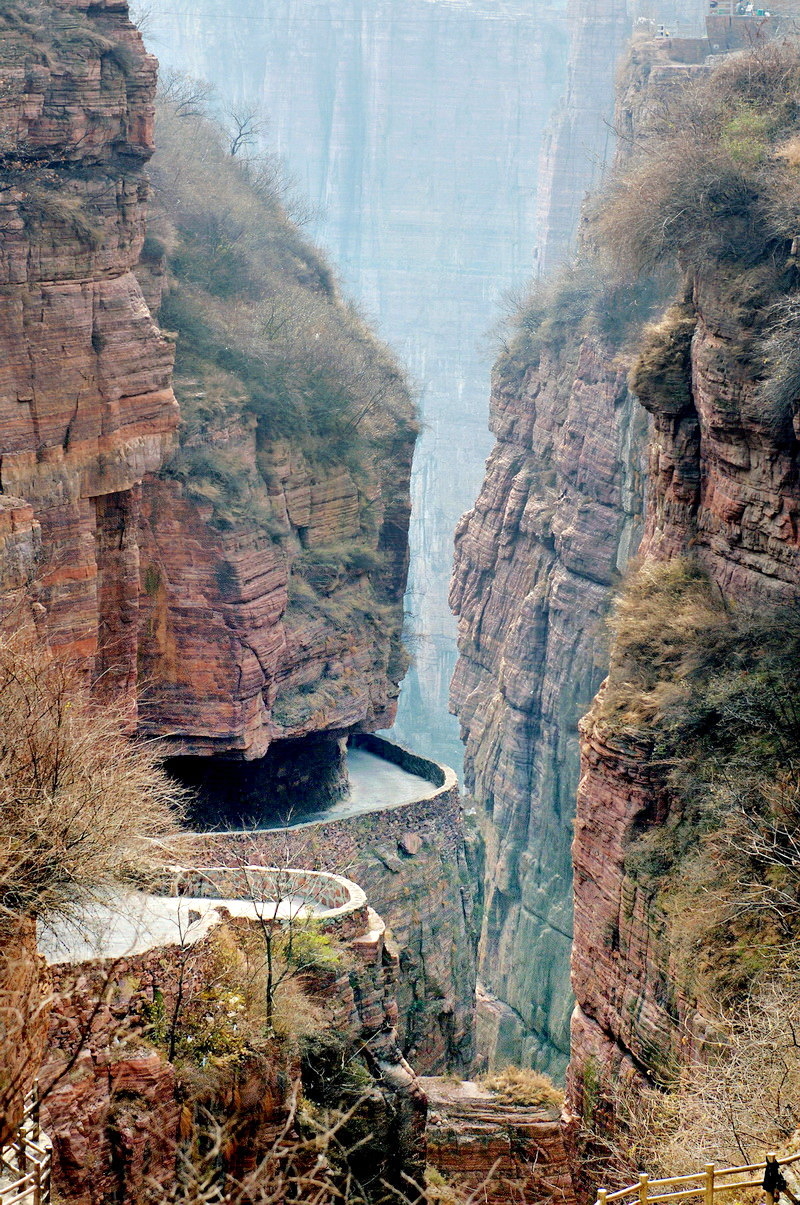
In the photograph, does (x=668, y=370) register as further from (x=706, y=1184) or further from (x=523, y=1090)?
(x=706, y=1184)

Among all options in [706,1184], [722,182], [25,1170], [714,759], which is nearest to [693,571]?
[714,759]

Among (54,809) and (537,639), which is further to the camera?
(537,639)

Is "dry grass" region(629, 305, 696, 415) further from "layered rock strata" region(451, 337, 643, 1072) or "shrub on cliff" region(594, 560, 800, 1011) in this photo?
"layered rock strata" region(451, 337, 643, 1072)

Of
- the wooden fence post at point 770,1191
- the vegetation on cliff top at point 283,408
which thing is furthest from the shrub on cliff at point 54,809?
the vegetation on cliff top at point 283,408

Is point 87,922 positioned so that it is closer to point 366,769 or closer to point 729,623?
point 729,623

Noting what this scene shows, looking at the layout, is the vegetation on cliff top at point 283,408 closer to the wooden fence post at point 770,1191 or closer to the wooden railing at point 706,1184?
the wooden railing at point 706,1184

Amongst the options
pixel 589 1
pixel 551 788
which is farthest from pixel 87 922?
pixel 589 1

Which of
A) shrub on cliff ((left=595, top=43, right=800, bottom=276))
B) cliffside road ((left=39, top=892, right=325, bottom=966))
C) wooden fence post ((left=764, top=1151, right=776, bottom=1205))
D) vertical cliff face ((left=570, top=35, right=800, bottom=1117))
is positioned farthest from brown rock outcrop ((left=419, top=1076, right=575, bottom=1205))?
shrub on cliff ((left=595, top=43, right=800, bottom=276))
